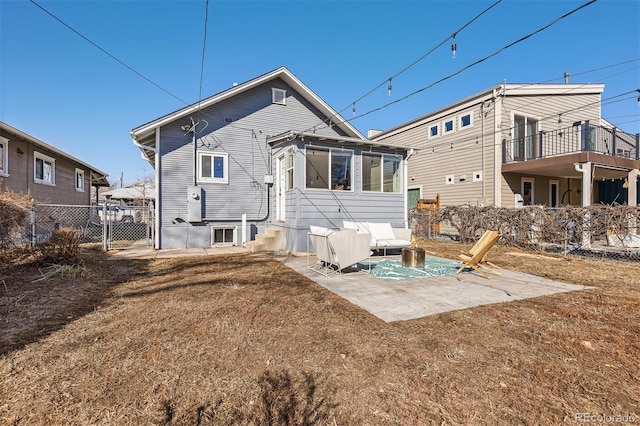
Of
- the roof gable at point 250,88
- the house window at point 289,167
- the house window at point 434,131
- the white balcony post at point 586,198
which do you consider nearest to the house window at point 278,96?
the roof gable at point 250,88

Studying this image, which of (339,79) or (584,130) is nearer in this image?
(584,130)

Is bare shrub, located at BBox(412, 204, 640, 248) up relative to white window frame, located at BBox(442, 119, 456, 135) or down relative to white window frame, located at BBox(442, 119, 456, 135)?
down

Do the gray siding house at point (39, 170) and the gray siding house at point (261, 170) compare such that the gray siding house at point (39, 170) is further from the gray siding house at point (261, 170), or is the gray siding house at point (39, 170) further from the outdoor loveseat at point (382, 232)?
the outdoor loveseat at point (382, 232)

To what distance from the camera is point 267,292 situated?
4.73 m

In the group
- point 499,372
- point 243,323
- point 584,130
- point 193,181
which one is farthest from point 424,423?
point 584,130

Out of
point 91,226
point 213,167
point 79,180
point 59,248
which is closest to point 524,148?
point 213,167

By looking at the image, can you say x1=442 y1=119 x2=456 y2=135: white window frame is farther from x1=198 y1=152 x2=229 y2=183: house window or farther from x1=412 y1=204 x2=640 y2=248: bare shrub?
x1=198 y1=152 x2=229 y2=183: house window

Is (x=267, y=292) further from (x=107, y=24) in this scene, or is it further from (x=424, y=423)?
(x=107, y=24)

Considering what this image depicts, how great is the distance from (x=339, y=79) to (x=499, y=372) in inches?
487

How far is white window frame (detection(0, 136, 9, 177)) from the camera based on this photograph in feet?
30.5

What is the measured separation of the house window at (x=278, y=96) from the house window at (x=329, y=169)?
3988mm

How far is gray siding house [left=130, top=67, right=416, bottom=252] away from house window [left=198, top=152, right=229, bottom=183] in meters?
0.03

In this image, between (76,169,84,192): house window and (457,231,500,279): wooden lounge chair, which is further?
(76,169,84,192): house window

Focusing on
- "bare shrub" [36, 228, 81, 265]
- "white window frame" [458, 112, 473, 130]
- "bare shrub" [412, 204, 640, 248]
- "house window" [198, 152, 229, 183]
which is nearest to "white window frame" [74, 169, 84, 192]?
"house window" [198, 152, 229, 183]
